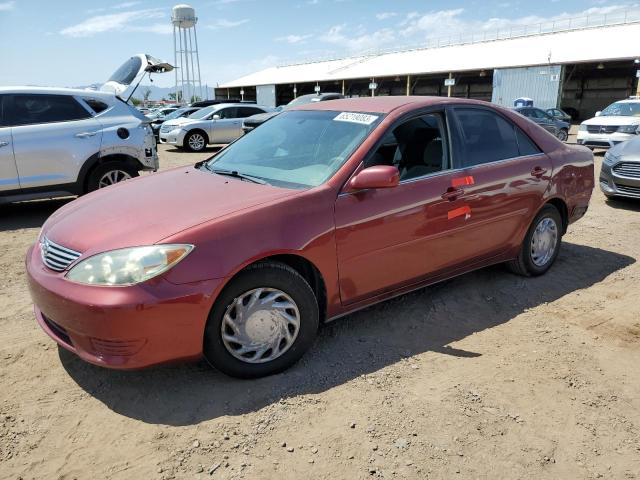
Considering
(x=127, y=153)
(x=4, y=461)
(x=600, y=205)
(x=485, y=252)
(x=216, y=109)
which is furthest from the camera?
(x=216, y=109)

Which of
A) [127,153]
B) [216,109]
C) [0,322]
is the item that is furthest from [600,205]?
[216,109]

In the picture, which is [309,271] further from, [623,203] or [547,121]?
[547,121]

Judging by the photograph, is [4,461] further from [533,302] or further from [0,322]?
[533,302]

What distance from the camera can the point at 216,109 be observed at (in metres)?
16.9

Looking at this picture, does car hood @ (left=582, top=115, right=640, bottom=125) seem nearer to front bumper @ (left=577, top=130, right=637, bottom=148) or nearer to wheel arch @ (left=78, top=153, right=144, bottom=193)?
front bumper @ (left=577, top=130, right=637, bottom=148)

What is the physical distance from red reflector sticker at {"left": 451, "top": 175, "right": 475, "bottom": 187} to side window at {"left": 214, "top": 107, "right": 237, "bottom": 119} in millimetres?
14347

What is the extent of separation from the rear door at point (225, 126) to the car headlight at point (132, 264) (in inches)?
578

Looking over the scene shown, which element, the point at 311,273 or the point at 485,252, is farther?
the point at 485,252

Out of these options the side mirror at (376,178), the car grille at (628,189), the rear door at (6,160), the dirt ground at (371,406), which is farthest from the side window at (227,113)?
the side mirror at (376,178)

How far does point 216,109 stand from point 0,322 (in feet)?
46.3

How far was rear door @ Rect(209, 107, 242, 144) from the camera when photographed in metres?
16.7

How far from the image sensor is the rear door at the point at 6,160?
21.0 feet

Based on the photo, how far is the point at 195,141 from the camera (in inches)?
650

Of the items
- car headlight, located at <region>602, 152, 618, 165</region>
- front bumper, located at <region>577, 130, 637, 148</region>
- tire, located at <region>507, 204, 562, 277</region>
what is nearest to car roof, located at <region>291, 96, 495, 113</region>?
tire, located at <region>507, 204, 562, 277</region>
